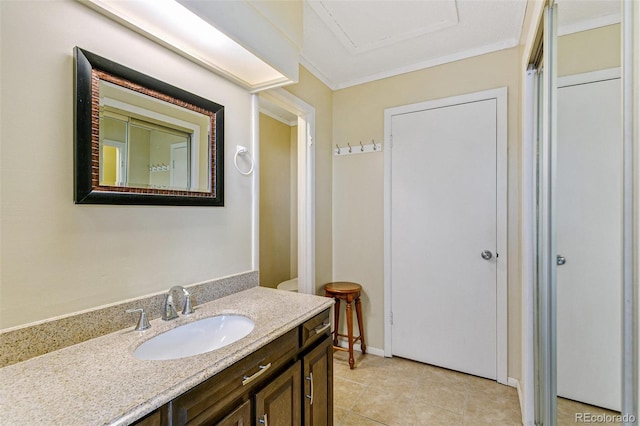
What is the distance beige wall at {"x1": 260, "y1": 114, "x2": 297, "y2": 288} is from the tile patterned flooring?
131 cm

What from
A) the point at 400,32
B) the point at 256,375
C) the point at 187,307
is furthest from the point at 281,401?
the point at 400,32

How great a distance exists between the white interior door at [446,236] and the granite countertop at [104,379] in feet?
5.49

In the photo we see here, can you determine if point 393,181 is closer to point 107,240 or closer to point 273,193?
point 273,193

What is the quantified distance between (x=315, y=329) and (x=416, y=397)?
1.24 m

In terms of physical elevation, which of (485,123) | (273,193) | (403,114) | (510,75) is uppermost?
(510,75)

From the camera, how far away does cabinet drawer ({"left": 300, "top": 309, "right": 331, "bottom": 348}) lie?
1.29 m

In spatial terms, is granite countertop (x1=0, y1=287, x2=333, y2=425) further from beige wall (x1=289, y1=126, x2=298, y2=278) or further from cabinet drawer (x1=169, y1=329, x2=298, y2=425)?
beige wall (x1=289, y1=126, x2=298, y2=278)

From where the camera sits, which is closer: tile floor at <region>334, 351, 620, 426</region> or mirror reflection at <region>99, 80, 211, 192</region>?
mirror reflection at <region>99, 80, 211, 192</region>

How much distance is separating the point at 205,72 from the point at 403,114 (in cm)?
170

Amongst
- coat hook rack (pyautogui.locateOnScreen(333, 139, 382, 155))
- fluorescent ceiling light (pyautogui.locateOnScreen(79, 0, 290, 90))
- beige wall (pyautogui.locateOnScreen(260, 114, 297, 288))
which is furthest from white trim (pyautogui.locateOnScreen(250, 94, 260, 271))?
beige wall (pyautogui.locateOnScreen(260, 114, 297, 288))

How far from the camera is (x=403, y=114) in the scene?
102 inches

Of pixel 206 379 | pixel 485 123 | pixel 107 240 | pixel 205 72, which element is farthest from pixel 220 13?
pixel 485 123

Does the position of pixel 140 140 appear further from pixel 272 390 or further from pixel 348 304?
pixel 348 304

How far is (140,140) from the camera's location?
Result: 1228 millimetres
